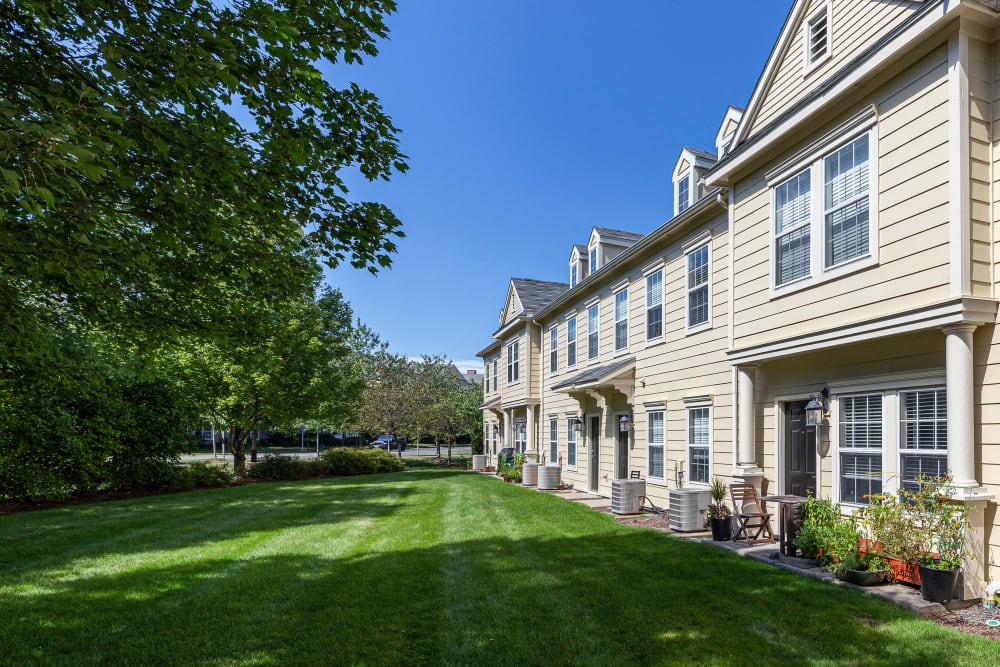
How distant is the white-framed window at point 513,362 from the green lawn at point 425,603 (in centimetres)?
1364

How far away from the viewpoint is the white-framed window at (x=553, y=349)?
19797mm

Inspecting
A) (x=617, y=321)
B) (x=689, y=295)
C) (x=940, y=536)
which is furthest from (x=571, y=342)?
(x=940, y=536)

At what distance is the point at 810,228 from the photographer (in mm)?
7848

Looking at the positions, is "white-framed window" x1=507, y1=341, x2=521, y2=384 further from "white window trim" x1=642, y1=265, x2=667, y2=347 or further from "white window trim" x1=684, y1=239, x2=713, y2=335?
"white window trim" x1=684, y1=239, x2=713, y2=335

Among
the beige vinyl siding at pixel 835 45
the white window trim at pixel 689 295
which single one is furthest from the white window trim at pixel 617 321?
the beige vinyl siding at pixel 835 45

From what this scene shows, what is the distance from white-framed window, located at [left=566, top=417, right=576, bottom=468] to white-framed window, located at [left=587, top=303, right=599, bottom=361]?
2452mm

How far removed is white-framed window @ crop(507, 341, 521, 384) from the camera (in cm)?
2362

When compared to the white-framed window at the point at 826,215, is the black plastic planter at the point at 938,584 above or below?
below

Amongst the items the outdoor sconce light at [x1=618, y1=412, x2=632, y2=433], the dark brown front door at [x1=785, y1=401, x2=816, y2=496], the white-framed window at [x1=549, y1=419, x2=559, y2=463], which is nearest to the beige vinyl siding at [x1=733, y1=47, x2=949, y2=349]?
the dark brown front door at [x1=785, y1=401, x2=816, y2=496]

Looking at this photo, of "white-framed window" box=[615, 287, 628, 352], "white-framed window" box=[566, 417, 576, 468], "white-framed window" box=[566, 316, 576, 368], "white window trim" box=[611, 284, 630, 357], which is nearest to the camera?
"white window trim" box=[611, 284, 630, 357]

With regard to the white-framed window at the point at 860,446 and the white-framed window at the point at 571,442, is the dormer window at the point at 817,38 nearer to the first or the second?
the white-framed window at the point at 860,446

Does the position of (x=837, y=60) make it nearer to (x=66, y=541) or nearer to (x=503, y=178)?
(x=503, y=178)

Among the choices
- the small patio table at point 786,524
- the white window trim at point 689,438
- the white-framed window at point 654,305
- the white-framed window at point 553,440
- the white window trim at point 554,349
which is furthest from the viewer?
the white window trim at point 554,349

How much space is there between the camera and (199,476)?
18.2 meters
